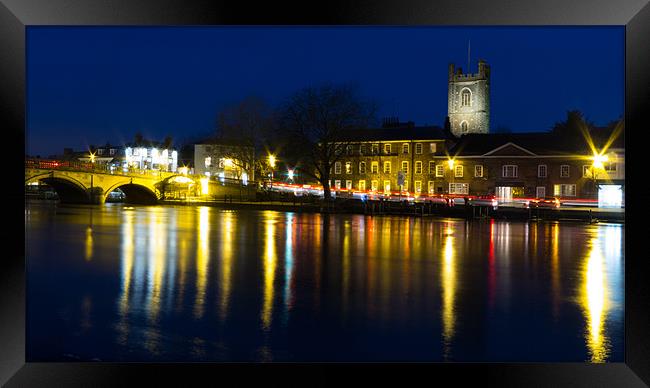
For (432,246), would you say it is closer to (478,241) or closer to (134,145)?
(478,241)

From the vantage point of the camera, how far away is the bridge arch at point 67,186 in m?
54.5

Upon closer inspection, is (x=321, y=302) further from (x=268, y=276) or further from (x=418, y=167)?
(x=418, y=167)

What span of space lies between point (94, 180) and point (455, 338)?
186ft

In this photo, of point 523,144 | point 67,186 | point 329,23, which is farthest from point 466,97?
point 329,23

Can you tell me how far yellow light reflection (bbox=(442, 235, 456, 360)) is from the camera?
802 cm

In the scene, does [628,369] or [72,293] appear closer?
[628,369]

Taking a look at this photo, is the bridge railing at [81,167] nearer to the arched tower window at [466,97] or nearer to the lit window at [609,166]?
the lit window at [609,166]

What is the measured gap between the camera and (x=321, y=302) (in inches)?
404

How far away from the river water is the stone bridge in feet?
125

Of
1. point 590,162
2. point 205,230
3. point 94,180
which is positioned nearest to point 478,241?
point 205,230

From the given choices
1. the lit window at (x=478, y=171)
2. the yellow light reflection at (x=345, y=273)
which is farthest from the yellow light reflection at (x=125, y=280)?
the lit window at (x=478, y=171)

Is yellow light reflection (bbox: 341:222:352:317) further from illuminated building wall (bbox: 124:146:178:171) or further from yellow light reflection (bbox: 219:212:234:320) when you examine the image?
illuminated building wall (bbox: 124:146:178:171)

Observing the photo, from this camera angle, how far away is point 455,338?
8023mm

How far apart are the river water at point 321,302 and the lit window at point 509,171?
130 ft
